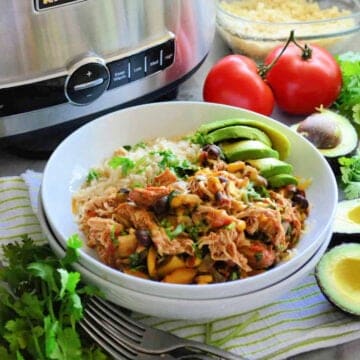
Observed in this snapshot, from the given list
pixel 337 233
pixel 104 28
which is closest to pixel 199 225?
pixel 337 233

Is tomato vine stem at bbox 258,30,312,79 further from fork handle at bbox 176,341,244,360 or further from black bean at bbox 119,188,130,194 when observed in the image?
fork handle at bbox 176,341,244,360

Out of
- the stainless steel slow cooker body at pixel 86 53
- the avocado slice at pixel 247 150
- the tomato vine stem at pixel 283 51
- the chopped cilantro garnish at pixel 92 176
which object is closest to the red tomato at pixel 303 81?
the tomato vine stem at pixel 283 51

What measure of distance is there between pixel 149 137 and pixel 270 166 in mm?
184

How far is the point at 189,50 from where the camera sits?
96 cm

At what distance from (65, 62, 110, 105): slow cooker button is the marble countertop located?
12 cm

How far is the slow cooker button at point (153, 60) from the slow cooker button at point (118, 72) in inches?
1.3

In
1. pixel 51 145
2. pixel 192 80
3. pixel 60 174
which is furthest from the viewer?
pixel 192 80

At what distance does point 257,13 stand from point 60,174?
0.57 m

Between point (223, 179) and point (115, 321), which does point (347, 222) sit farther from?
point (115, 321)

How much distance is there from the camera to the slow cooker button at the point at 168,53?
2.96 feet

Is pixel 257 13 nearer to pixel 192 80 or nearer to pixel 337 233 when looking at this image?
pixel 192 80

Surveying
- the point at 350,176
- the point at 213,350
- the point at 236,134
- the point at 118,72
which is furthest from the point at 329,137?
the point at 213,350

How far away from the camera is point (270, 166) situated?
769mm

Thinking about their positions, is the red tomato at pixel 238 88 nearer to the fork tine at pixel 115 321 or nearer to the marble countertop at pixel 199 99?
the marble countertop at pixel 199 99
